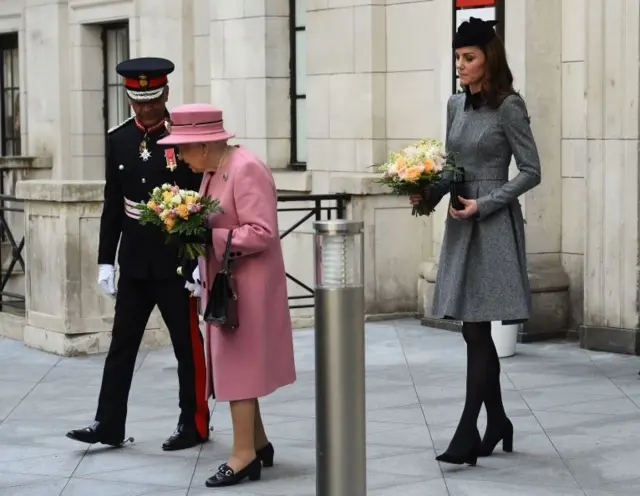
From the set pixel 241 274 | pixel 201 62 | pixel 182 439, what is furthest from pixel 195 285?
pixel 201 62

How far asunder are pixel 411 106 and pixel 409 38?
0.60 m

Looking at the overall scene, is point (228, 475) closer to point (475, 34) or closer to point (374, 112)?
point (475, 34)

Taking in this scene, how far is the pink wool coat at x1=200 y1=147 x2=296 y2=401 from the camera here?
22.3 feet

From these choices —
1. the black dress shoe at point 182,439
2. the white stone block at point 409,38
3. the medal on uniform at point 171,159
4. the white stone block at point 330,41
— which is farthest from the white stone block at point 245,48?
the black dress shoe at point 182,439

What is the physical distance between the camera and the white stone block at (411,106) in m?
12.9

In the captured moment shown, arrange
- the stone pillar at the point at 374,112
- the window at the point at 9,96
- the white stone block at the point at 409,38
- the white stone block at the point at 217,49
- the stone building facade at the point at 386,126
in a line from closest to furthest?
1. the stone building facade at the point at 386,126
2. the stone pillar at the point at 374,112
3. the white stone block at the point at 409,38
4. the white stone block at the point at 217,49
5. the window at the point at 9,96

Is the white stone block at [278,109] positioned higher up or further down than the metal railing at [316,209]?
higher up

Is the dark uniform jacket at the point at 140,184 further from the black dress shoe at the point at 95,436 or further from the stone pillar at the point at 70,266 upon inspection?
the stone pillar at the point at 70,266

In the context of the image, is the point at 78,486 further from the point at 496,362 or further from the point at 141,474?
the point at 496,362

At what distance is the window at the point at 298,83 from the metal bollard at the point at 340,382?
29.9ft

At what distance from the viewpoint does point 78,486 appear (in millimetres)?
7055

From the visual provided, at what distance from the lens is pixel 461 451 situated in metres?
7.10

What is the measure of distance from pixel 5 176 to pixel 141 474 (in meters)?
13.7

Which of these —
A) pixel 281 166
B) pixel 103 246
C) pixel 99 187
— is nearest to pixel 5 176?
pixel 281 166
